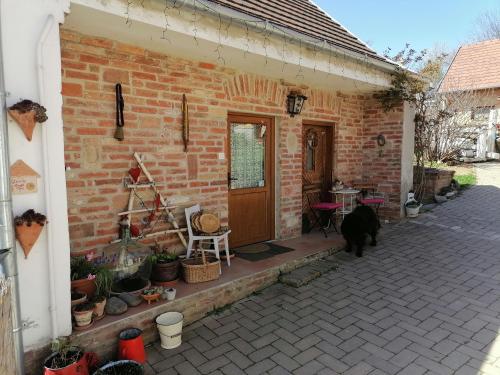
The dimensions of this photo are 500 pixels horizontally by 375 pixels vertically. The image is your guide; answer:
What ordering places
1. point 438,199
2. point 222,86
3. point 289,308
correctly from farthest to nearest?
point 438,199 < point 222,86 < point 289,308

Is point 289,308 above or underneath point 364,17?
underneath

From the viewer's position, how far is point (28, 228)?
95.2 inches

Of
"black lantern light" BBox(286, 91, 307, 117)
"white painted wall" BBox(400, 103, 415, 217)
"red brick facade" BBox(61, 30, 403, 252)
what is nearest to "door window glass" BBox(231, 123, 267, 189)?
"red brick facade" BBox(61, 30, 403, 252)

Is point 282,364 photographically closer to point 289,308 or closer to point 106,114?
point 289,308

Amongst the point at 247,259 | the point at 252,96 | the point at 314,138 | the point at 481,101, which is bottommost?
the point at 247,259

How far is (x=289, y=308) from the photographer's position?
3820mm

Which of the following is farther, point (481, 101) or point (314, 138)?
point (481, 101)

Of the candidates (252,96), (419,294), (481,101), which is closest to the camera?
(419,294)

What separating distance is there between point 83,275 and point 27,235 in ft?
3.12

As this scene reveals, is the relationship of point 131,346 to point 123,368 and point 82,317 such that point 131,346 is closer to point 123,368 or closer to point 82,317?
point 123,368

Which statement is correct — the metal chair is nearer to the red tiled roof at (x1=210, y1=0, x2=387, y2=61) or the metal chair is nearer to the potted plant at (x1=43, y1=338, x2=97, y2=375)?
the red tiled roof at (x1=210, y1=0, x2=387, y2=61)

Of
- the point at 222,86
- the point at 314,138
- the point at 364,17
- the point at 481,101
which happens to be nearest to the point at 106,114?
the point at 222,86

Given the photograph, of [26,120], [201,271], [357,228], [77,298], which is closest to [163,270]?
[201,271]

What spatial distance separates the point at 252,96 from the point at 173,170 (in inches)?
66.6
